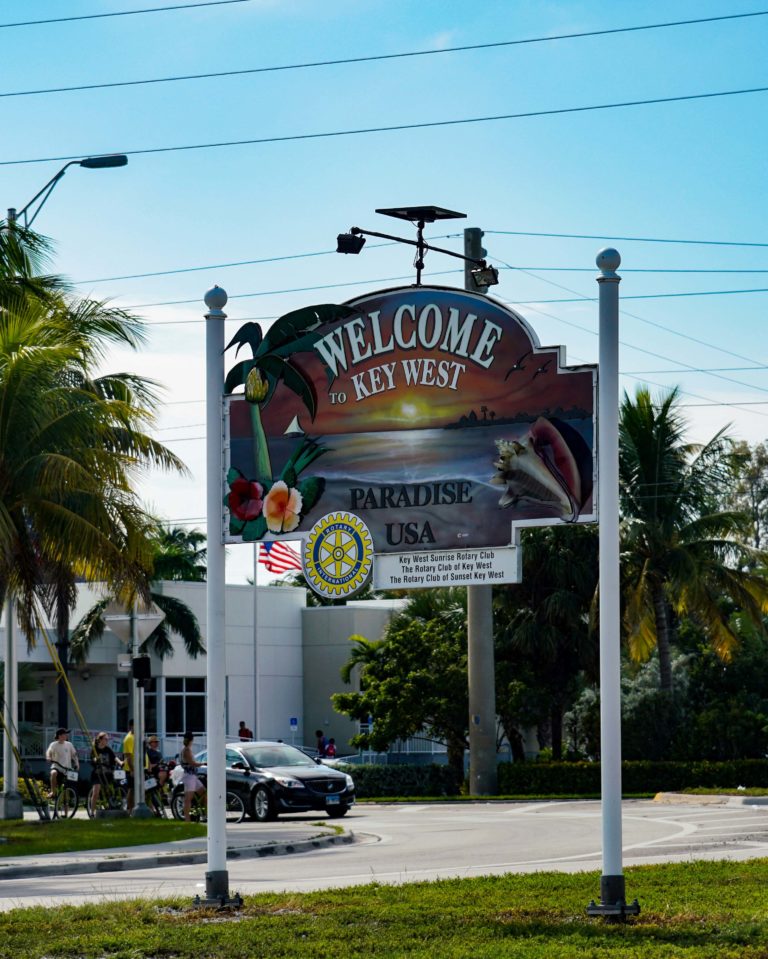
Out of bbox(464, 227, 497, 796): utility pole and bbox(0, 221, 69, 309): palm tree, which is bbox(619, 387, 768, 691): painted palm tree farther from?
bbox(0, 221, 69, 309): palm tree

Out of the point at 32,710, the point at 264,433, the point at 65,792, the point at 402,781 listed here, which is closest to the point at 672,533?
the point at 402,781

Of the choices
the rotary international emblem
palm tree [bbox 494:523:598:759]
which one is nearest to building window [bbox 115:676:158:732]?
palm tree [bbox 494:523:598:759]

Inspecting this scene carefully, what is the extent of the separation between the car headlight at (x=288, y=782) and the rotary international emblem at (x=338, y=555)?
15.4 meters

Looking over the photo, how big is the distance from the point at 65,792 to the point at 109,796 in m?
1.17

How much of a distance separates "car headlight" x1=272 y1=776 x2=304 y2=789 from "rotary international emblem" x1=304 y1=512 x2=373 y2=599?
15.4 meters

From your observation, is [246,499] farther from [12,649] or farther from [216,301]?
[12,649]

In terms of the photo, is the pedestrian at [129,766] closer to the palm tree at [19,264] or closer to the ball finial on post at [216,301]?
the palm tree at [19,264]

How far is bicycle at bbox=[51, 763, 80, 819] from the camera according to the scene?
2778 centimetres

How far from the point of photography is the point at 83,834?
24.0 metres

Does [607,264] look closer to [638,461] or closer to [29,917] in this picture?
[29,917]

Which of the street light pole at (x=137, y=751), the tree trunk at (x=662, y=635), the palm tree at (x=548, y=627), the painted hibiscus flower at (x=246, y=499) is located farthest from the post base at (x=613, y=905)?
the palm tree at (x=548, y=627)

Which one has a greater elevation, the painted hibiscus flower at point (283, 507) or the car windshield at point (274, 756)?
the painted hibiscus flower at point (283, 507)

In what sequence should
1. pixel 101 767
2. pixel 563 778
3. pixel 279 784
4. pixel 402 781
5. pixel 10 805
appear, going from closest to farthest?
1. pixel 10 805
2. pixel 101 767
3. pixel 279 784
4. pixel 563 778
5. pixel 402 781

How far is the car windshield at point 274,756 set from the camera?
2964cm
